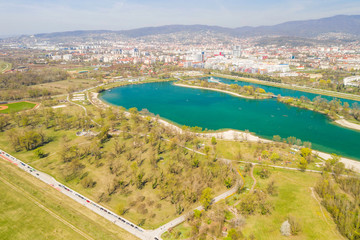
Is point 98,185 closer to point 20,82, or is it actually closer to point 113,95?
point 113,95

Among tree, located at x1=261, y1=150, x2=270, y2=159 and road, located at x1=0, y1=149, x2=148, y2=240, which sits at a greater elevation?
tree, located at x1=261, y1=150, x2=270, y2=159

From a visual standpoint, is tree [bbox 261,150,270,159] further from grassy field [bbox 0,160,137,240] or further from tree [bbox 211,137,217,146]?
grassy field [bbox 0,160,137,240]

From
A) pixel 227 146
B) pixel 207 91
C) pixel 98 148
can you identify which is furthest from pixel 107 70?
pixel 227 146

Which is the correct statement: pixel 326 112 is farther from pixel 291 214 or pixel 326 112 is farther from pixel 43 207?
pixel 43 207

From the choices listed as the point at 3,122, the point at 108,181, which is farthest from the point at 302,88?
the point at 3,122

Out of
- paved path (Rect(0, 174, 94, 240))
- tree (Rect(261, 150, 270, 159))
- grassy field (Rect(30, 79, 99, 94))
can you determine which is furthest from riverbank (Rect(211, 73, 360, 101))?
paved path (Rect(0, 174, 94, 240))

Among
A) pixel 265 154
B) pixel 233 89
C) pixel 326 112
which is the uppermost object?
pixel 233 89
